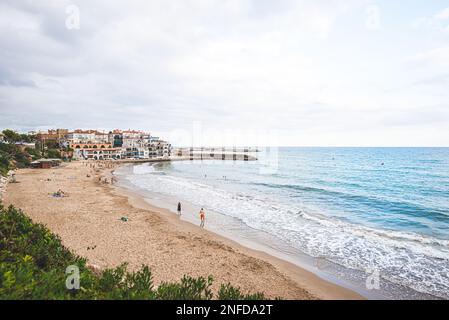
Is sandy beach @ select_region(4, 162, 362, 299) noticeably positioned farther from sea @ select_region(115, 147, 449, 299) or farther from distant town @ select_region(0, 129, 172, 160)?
distant town @ select_region(0, 129, 172, 160)

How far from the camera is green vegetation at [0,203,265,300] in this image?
5573mm

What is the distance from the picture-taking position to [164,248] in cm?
1681

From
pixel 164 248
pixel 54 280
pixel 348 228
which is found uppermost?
pixel 54 280

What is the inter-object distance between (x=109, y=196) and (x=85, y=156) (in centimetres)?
7834

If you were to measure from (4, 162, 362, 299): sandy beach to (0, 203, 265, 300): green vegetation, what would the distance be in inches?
169

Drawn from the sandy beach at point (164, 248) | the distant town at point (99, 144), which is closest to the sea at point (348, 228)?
the sandy beach at point (164, 248)

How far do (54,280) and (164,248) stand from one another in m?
11.2

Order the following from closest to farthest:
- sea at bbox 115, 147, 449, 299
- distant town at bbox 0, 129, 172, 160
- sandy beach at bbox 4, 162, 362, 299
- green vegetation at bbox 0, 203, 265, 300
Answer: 1. green vegetation at bbox 0, 203, 265, 300
2. sandy beach at bbox 4, 162, 362, 299
3. sea at bbox 115, 147, 449, 299
4. distant town at bbox 0, 129, 172, 160

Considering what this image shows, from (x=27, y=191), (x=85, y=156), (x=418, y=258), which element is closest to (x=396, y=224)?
(x=418, y=258)

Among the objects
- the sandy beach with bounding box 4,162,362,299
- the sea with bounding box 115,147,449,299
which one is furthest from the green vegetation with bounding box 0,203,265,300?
the sea with bounding box 115,147,449,299

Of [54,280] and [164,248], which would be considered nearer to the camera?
[54,280]

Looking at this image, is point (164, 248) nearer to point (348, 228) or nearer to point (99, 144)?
point (348, 228)

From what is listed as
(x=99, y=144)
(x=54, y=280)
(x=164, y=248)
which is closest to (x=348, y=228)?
(x=164, y=248)
